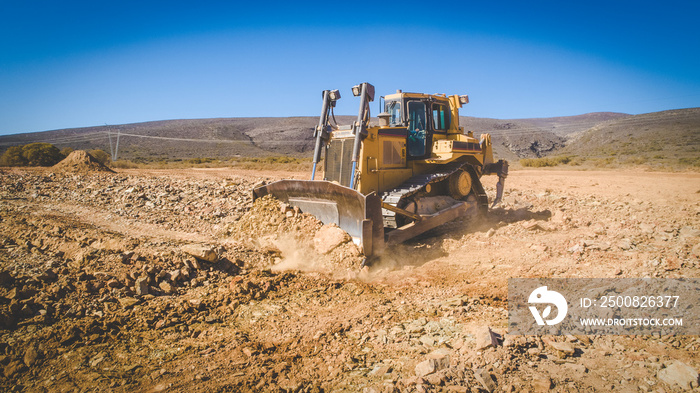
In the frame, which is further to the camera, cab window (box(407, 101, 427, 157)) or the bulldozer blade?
cab window (box(407, 101, 427, 157))

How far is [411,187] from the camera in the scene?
7.56m

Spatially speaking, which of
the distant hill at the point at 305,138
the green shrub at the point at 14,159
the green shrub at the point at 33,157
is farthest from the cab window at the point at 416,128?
the distant hill at the point at 305,138

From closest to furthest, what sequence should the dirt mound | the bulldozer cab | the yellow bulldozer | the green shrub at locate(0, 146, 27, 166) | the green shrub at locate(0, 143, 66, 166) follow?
the yellow bulldozer → the bulldozer cab → the dirt mound → the green shrub at locate(0, 143, 66, 166) → the green shrub at locate(0, 146, 27, 166)

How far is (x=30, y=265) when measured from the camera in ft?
18.0

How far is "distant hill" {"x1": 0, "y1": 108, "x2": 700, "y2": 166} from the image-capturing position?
4269 centimetres

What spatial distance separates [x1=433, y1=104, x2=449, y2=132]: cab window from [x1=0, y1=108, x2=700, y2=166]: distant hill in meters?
30.3

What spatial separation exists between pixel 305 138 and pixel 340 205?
64.7 metres

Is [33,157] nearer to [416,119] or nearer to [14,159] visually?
[14,159]

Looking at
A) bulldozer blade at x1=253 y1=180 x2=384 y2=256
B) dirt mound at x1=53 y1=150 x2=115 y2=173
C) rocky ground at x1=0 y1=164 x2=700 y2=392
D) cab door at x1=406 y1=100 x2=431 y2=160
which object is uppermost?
cab door at x1=406 y1=100 x2=431 y2=160

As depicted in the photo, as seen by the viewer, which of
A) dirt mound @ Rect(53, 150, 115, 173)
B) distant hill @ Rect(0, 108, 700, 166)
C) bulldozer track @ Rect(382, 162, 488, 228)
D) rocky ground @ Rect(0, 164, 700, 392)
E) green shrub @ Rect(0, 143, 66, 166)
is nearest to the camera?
rocky ground @ Rect(0, 164, 700, 392)

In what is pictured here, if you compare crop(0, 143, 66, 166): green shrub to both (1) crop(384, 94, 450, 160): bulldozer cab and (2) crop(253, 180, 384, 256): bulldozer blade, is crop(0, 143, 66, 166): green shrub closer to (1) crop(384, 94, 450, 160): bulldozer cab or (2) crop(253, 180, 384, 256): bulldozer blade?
(2) crop(253, 180, 384, 256): bulldozer blade

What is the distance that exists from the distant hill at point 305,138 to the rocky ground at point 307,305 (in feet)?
106
